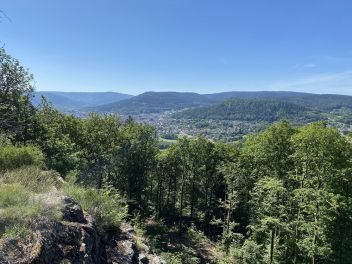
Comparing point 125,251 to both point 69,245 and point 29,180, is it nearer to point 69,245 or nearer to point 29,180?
point 69,245

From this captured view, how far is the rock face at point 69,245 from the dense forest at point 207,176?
70 cm

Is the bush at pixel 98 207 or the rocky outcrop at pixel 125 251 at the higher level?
the bush at pixel 98 207

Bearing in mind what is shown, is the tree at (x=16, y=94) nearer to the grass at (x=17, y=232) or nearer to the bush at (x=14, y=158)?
the bush at (x=14, y=158)

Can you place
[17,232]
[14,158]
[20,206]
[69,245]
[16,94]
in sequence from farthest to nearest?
[16,94]
[14,158]
[69,245]
[20,206]
[17,232]

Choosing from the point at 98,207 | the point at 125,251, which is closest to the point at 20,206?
the point at 98,207

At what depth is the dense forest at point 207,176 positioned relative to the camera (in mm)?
22448

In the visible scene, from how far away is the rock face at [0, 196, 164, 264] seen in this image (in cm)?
670

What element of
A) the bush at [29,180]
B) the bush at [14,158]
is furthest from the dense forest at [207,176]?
the bush at [29,180]

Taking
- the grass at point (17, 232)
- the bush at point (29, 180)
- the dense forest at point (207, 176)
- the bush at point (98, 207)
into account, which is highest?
the bush at point (29, 180)

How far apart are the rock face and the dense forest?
0.70 meters

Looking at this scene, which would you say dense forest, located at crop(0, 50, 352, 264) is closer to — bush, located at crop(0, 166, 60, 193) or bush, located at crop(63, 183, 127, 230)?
bush, located at crop(63, 183, 127, 230)

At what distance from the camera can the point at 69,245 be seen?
317 inches

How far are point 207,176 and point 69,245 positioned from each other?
4076cm

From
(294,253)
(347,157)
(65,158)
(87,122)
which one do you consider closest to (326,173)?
(347,157)
